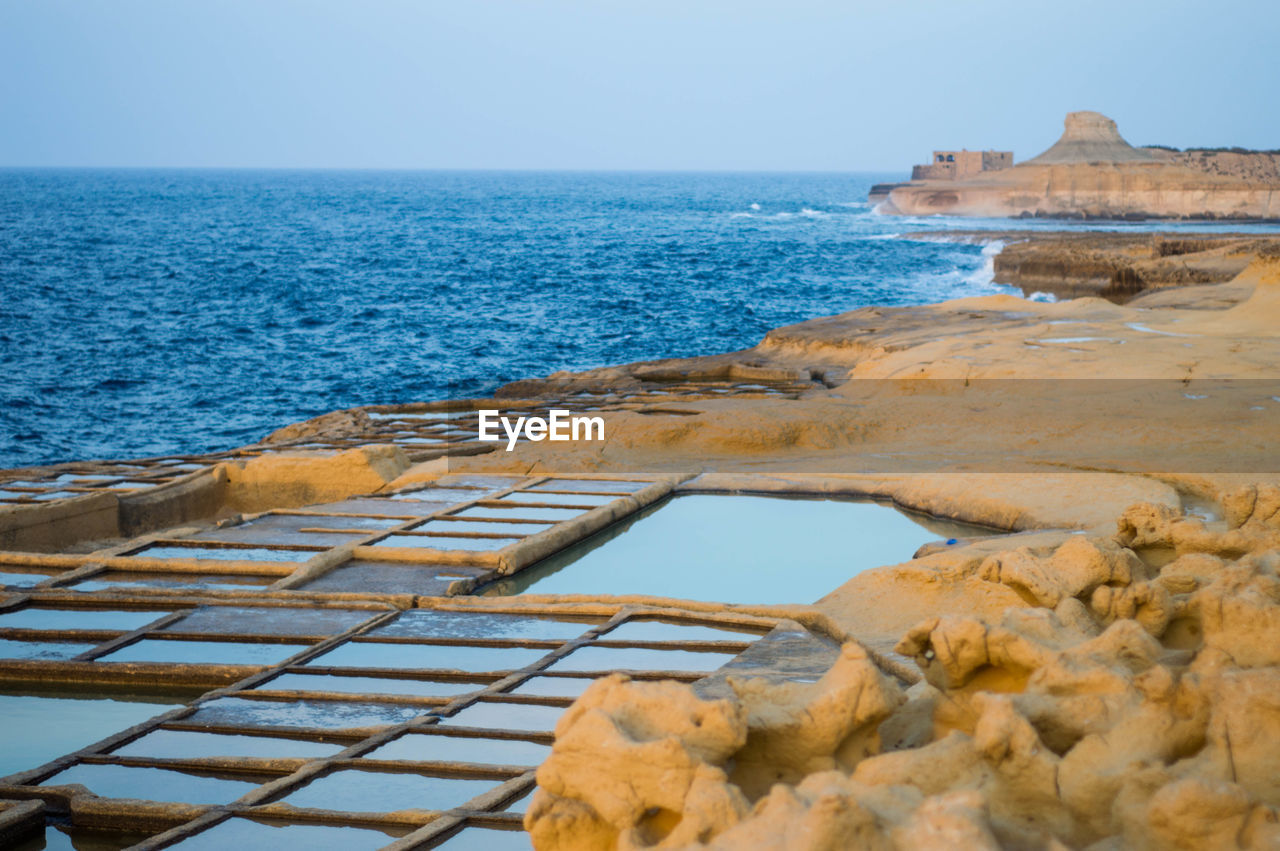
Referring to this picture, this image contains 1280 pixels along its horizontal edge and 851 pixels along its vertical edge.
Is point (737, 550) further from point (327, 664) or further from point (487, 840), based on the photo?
point (487, 840)

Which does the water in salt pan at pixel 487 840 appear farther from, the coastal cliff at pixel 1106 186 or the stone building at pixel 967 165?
the stone building at pixel 967 165

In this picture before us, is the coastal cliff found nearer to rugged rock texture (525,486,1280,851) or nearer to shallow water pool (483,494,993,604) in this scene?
shallow water pool (483,494,993,604)

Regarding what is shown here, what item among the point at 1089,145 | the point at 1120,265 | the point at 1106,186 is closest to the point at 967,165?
the point at 1089,145

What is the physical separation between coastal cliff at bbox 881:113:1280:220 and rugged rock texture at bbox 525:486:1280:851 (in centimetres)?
6181

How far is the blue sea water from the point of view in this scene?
20141 mm

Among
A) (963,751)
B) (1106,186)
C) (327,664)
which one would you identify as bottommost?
(327,664)

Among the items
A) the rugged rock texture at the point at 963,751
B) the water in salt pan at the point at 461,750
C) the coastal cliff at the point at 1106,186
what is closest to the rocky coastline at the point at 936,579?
the rugged rock texture at the point at 963,751

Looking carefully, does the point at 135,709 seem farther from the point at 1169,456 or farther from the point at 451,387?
the point at 451,387

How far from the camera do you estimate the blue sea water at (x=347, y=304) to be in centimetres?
2014

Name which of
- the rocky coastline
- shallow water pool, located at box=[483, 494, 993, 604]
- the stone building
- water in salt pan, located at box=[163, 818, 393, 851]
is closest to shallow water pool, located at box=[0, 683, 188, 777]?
the rocky coastline

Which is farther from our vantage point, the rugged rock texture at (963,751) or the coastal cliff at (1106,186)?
the coastal cliff at (1106,186)

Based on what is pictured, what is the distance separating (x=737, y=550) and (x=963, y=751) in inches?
163

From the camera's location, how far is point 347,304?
3341cm

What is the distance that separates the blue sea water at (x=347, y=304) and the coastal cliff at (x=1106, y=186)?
4774mm
